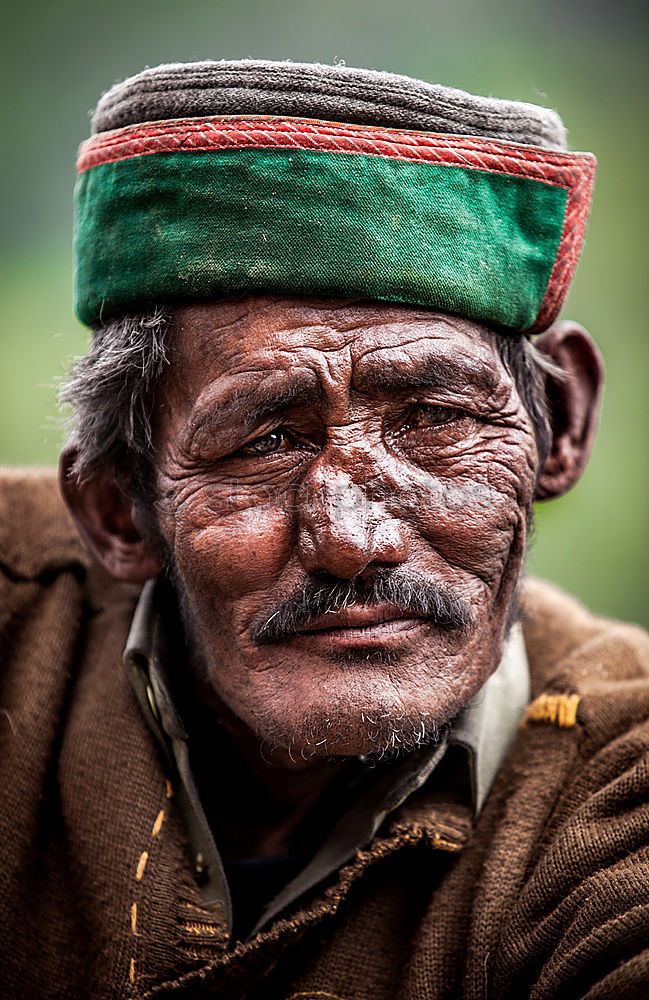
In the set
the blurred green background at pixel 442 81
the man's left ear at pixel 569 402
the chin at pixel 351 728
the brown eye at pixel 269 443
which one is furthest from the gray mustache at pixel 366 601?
the blurred green background at pixel 442 81

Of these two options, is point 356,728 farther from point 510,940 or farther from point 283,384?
point 283,384

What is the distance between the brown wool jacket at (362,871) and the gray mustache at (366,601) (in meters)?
0.44

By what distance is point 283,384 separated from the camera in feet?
7.11

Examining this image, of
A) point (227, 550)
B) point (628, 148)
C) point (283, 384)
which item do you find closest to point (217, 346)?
point (283, 384)

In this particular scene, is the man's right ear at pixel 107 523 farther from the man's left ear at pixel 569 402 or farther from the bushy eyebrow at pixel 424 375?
the man's left ear at pixel 569 402

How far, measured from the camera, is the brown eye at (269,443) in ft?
7.44

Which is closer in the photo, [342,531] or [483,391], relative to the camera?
[342,531]

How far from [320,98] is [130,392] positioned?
2.53ft

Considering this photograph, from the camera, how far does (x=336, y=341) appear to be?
215 centimetres

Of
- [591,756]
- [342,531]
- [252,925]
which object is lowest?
[252,925]

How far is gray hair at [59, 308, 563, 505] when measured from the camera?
2348 millimetres

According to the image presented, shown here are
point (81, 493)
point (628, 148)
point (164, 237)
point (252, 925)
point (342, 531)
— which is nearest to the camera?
point (342, 531)

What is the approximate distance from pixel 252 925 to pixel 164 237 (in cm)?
156

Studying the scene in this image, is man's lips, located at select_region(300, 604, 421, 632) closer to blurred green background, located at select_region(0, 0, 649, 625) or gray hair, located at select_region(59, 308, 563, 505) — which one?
gray hair, located at select_region(59, 308, 563, 505)
